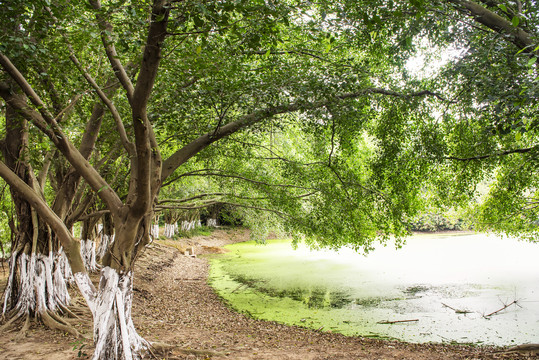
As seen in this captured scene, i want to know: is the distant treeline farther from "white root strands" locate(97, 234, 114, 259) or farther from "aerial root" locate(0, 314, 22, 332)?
"white root strands" locate(97, 234, 114, 259)

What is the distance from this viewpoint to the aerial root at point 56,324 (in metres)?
6.39

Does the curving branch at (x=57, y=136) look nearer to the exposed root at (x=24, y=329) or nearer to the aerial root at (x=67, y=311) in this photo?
the exposed root at (x=24, y=329)

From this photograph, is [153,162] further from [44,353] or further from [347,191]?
[347,191]

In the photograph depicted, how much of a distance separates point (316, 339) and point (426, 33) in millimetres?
6214

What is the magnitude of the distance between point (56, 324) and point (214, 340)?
2867mm

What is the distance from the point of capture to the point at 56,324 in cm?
670

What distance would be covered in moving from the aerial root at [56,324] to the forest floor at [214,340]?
0.10 metres

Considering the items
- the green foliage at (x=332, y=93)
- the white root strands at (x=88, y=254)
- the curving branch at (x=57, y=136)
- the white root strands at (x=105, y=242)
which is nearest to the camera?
the curving branch at (x=57, y=136)

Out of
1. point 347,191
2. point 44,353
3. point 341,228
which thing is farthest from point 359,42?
point 44,353

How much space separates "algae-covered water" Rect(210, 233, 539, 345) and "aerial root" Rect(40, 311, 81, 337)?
15.4ft

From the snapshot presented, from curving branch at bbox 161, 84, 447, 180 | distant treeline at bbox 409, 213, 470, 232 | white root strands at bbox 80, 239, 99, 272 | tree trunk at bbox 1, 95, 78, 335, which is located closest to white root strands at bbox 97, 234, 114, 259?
white root strands at bbox 80, 239, 99, 272

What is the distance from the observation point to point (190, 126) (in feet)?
22.4

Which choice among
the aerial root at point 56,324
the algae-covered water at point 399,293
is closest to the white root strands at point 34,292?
the aerial root at point 56,324

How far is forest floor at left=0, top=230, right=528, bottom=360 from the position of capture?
223 inches
